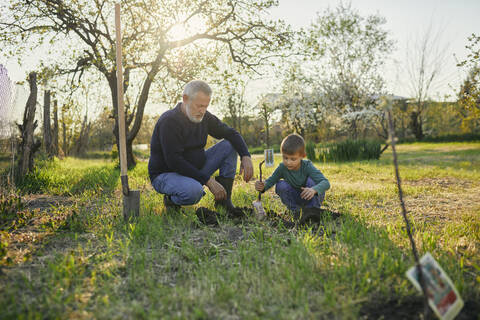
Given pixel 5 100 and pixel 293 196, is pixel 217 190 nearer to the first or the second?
pixel 293 196

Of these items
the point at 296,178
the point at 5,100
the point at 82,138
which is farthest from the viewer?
the point at 82,138

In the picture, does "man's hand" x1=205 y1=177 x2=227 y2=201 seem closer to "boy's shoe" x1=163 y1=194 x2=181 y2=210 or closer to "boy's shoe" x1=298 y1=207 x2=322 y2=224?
"boy's shoe" x1=163 y1=194 x2=181 y2=210

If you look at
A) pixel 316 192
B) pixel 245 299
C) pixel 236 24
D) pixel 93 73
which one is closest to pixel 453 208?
pixel 316 192

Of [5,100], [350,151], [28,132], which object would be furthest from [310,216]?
[350,151]

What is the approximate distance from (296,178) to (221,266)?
140 cm

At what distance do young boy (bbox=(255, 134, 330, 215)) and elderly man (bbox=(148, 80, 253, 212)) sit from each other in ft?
1.32

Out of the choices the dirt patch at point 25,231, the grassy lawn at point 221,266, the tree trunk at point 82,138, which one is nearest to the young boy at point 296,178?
the grassy lawn at point 221,266

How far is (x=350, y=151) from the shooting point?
984cm

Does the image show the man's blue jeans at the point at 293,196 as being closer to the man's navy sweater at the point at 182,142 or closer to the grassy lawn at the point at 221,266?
the grassy lawn at the point at 221,266

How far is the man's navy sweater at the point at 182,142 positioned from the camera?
3.10 metres

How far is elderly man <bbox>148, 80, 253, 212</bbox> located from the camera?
10.0 feet

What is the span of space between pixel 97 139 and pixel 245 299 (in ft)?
97.2

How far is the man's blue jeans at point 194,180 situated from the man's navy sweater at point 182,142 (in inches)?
2.6

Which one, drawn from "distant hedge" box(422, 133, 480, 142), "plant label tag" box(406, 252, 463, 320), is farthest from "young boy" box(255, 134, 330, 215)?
"distant hedge" box(422, 133, 480, 142)
